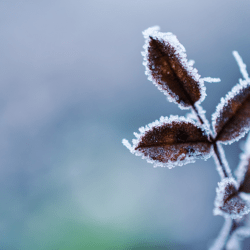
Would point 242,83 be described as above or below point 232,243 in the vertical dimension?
above

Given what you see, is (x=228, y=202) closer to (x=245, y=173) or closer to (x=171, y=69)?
(x=245, y=173)

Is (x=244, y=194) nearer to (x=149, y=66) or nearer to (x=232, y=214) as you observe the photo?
(x=232, y=214)

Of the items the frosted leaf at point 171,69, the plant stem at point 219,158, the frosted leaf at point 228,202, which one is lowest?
the frosted leaf at point 228,202

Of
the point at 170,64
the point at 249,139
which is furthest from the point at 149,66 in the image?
the point at 249,139

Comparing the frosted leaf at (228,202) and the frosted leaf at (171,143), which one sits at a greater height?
the frosted leaf at (171,143)

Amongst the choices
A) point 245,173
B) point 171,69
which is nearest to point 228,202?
point 245,173

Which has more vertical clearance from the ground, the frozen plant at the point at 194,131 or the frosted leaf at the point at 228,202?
the frozen plant at the point at 194,131
